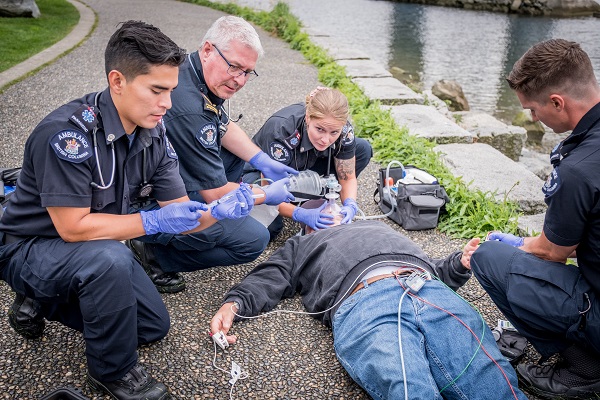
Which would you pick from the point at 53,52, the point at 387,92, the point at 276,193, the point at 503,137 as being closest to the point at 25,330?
the point at 276,193

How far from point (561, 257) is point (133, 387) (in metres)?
→ 1.78

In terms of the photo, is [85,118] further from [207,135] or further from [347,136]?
[347,136]

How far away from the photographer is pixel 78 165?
2162 mm

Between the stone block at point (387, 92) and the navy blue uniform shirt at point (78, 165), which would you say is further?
the stone block at point (387, 92)

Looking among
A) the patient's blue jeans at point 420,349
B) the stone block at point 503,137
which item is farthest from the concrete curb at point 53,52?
the patient's blue jeans at point 420,349

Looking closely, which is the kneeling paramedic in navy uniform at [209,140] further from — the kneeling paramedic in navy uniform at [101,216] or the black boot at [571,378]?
the black boot at [571,378]

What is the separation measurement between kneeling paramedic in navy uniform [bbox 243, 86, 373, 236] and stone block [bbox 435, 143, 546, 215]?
1178 millimetres

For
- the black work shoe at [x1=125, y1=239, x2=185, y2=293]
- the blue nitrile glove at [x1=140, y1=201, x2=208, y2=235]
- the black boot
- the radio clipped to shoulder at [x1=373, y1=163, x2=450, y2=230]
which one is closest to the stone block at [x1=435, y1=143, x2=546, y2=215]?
the radio clipped to shoulder at [x1=373, y1=163, x2=450, y2=230]

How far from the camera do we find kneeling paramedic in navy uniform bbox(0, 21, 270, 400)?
215 centimetres

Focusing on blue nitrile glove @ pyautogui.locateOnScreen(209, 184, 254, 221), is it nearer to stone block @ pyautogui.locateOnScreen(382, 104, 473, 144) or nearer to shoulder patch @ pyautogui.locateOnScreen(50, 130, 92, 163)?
shoulder patch @ pyautogui.locateOnScreen(50, 130, 92, 163)

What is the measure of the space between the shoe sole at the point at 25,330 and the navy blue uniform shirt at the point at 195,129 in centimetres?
97

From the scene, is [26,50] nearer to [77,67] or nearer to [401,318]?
[77,67]

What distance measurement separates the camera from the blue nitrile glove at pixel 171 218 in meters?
2.42

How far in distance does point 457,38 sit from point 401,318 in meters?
16.8
